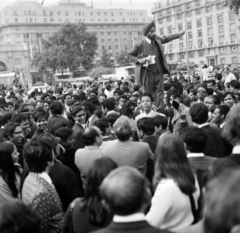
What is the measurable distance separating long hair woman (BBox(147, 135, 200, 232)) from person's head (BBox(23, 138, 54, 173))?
113cm

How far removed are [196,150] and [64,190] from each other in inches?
53.9

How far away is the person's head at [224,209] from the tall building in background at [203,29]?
238 ft

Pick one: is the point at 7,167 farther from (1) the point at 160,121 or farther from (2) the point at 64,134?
(1) the point at 160,121

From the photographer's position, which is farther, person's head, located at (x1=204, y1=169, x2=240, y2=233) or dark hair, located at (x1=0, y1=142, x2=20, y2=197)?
dark hair, located at (x1=0, y1=142, x2=20, y2=197)

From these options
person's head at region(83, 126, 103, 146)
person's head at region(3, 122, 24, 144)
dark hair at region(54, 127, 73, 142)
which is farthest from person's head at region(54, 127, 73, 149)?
person's head at region(83, 126, 103, 146)

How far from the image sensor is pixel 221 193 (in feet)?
6.07

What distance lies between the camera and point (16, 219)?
7.55 ft

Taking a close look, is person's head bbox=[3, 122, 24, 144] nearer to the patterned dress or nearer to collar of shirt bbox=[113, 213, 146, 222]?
the patterned dress

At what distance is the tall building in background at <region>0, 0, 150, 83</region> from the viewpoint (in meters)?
99.4

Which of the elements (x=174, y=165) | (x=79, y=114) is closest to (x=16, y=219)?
(x=174, y=165)

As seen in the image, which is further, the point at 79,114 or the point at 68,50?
the point at 68,50

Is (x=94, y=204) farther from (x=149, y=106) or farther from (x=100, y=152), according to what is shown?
(x=149, y=106)

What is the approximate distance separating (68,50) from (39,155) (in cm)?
7066

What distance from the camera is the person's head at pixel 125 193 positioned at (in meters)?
2.24
